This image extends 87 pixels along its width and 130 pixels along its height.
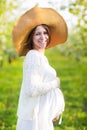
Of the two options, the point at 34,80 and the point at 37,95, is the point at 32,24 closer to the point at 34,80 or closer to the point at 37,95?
the point at 34,80

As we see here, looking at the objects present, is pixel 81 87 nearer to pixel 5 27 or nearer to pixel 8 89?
pixel 8 89

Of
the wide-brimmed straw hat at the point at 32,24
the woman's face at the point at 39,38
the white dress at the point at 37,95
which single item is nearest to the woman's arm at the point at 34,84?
the white dress at the point at 37,95

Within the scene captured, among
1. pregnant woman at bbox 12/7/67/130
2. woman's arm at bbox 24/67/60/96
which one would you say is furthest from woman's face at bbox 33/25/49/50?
woman's arm at bbox 24/67/60/96

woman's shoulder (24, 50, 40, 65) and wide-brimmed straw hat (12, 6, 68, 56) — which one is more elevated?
wide-brimmed straw hat (12, 6, 68, 56)

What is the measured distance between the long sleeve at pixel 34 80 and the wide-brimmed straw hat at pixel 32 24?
0.96 feet

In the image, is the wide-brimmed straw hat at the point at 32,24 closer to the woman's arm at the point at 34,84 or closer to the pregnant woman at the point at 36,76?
the pregnant woman at the point at 36,76

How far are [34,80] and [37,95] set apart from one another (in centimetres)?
16

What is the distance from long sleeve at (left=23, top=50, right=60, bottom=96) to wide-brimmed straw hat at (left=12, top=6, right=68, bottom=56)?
0.29 metres

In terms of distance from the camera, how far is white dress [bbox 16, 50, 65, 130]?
16.5ft

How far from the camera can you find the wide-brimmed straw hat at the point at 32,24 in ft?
17.2

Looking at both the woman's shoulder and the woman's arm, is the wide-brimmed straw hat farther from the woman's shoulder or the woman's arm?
the woman's arm

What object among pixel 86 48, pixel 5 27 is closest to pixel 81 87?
pixel 86 48

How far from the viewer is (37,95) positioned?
5078 millimetres

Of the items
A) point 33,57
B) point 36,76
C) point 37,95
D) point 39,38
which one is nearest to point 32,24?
point 39,38
